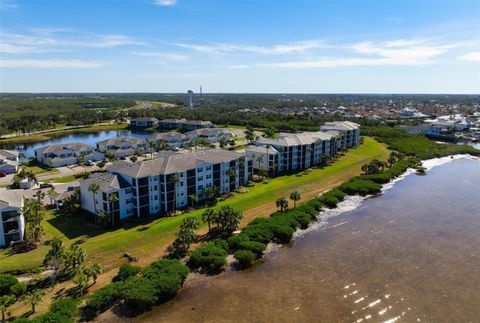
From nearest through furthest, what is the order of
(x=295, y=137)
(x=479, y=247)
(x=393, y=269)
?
(x=393, y=269), (x=479, y=247), (x=295, y=137)

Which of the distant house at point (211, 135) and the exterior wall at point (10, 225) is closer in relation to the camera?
the exterior wall at point (10, 225)

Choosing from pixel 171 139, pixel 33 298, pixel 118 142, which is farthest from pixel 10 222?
pixel 171 139

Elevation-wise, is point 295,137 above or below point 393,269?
above

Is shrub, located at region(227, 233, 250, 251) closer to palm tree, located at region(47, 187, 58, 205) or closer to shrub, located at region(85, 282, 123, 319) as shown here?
shrub, located at region(85, 282, 123, 319)

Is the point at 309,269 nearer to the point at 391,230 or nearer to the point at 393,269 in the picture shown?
the point at 393,269

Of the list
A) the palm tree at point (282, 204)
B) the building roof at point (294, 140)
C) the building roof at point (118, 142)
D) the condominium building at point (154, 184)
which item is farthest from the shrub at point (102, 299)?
the building roof at point (118, 142)

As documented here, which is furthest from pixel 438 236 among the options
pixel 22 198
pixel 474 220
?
pixel 22 198

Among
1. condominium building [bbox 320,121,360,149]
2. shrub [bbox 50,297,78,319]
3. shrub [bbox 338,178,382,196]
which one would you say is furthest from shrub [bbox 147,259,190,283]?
condominium building [bbox 320,121,360,149]

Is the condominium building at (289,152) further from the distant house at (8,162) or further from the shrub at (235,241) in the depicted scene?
the distant house at (8,162)
